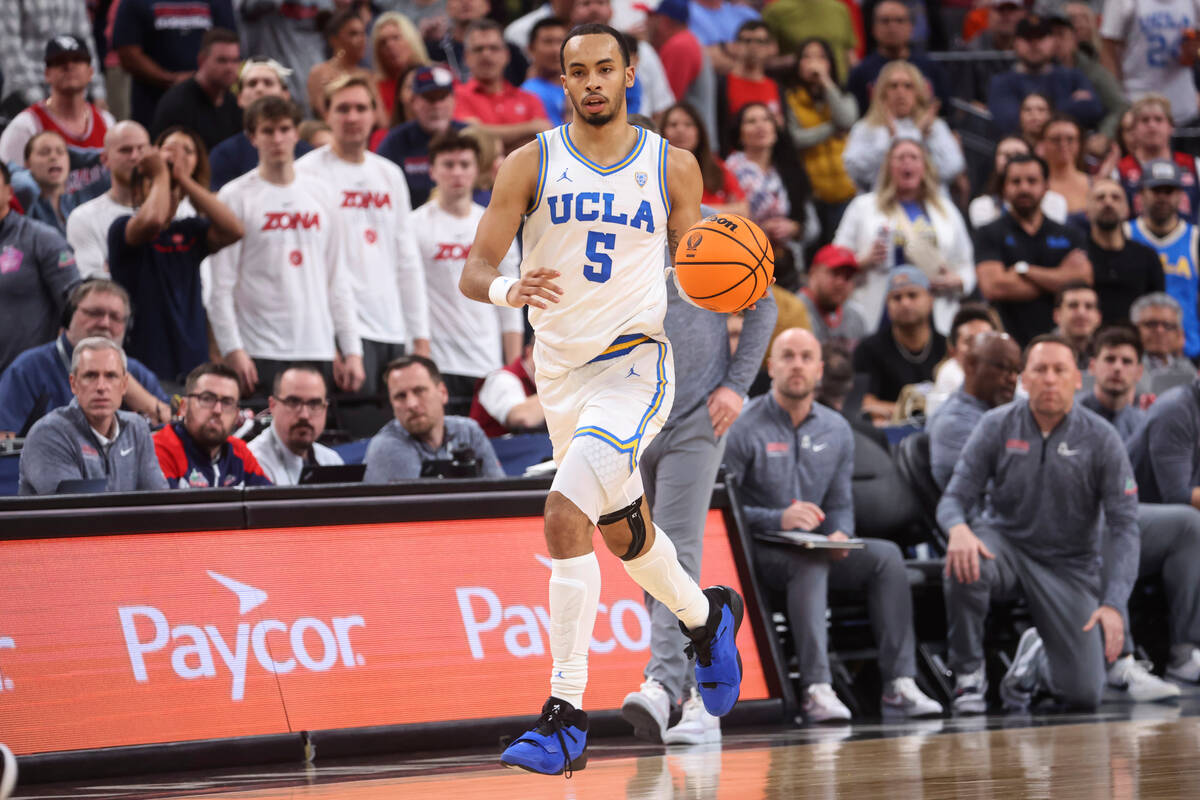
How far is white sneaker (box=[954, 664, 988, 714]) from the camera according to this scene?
8.43 meters

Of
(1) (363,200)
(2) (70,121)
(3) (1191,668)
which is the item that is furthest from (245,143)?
(3) (1191,668)

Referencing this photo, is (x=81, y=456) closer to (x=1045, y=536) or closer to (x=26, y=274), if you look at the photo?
(x=26, y=274)

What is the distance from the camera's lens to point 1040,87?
15.1 meters

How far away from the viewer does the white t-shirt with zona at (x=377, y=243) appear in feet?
33.4

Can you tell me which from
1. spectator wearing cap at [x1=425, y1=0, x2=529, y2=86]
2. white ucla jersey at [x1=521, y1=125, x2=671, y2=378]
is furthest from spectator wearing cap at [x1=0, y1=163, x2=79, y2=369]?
spectator wearing cap at [x1=425, y1=0, x2=529, y2=86]

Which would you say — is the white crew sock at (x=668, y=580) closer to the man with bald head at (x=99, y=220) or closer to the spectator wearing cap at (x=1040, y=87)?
the man with bald head at (x=99, y=220)

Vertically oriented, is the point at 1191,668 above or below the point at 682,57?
below

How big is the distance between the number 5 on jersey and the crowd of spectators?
1.70m

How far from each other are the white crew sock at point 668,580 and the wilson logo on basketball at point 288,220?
15.6 ft

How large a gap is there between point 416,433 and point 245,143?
3273mm

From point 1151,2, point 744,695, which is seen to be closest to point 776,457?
point 744,695

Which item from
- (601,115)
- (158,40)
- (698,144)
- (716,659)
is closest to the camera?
(601,115)

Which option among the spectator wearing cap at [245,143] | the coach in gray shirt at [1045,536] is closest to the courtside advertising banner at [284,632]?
the coach in gray shirt at [1045,536]

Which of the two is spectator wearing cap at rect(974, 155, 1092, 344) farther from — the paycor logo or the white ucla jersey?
the white ucla jersey
